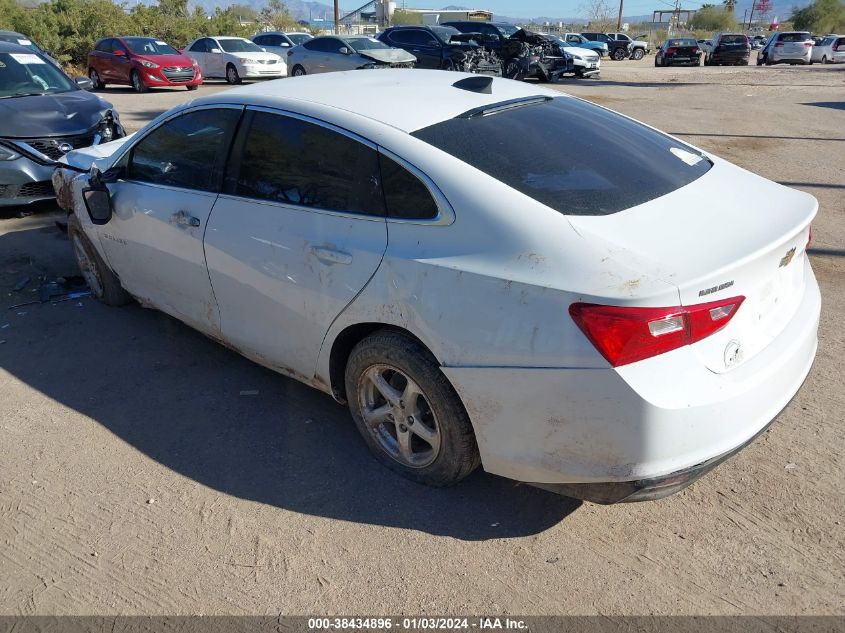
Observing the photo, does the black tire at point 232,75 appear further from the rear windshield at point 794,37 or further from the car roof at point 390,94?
the rear windshield at point 794,37

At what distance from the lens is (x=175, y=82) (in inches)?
792

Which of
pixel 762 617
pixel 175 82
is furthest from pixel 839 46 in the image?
pixel 762 617

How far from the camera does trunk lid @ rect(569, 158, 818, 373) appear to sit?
2432 mm

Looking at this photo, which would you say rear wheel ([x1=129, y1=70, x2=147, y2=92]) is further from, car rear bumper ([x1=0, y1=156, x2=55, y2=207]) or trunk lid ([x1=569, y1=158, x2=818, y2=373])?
trunk lid ([x1=569, y1=158, x2=818, y2=373])

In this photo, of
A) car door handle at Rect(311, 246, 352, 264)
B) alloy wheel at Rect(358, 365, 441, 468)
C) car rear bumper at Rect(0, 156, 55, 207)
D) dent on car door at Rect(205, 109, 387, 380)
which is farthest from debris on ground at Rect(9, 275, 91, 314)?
alloy wheel at Rect(358, 365, 441, 468)

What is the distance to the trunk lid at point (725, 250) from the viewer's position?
7.98 ft

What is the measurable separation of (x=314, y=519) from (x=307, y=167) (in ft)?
5.32

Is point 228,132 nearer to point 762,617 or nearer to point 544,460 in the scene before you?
point 544,460

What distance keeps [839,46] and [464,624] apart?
42.1 metres

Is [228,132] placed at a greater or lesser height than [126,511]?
greater

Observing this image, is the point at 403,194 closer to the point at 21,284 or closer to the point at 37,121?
the point at 21,284

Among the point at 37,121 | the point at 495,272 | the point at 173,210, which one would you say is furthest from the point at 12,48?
the point at 495,272

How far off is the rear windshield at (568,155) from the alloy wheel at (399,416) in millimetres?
971

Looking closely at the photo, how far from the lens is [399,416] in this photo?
3131mm
